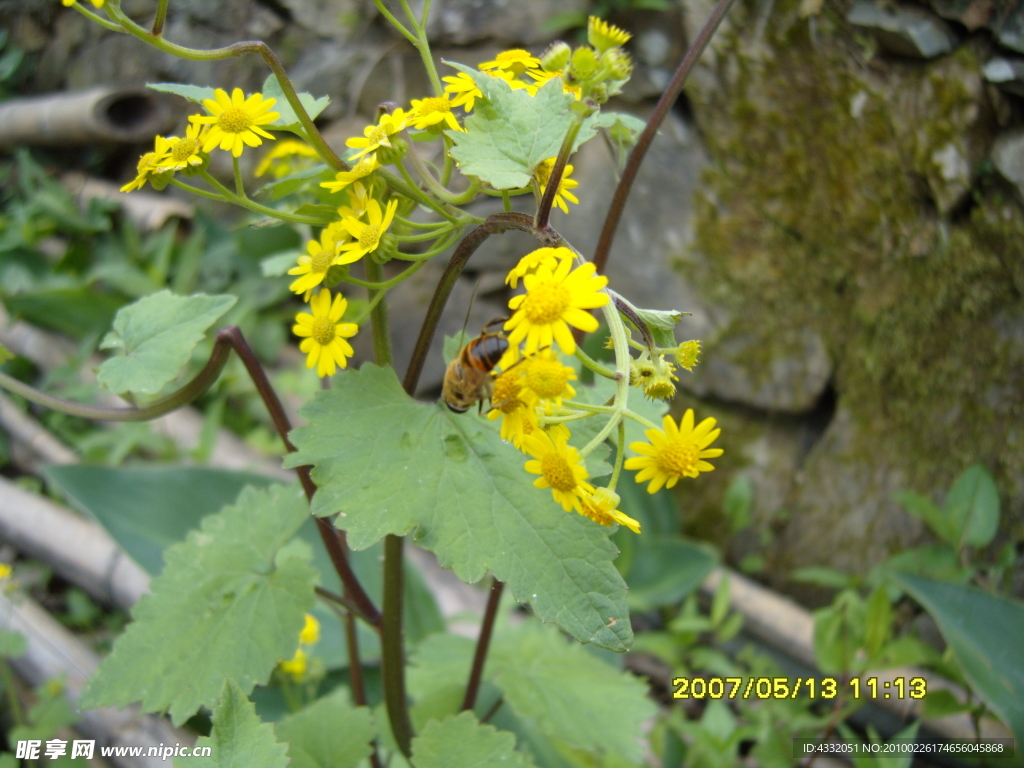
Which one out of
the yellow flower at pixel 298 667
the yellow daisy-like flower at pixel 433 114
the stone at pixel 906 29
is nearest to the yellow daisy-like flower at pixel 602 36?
the yellow daisy-like flower at pixel 433 114

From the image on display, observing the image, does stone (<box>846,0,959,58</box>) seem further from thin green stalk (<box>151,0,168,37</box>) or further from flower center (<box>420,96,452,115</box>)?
thin green stalk (<box>151,0,168,37</box>)

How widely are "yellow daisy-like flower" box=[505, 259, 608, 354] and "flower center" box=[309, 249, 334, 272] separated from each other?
19 centimetres

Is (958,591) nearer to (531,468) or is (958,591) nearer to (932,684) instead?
(932,684)

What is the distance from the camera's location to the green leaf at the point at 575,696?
89 centimetres

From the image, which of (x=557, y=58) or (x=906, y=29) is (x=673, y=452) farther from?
(x=906, y=29)

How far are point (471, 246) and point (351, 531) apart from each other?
26 cm

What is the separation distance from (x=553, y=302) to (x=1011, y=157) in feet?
4.62

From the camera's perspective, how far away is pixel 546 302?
488 millimetres

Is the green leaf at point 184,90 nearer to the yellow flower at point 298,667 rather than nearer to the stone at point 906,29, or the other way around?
the yellow flower at point 298,667

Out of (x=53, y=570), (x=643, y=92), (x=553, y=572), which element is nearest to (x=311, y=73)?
(x=643, y=92)

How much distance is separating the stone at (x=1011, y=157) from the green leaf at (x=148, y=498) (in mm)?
1666

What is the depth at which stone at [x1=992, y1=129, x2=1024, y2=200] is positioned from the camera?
4.55 ft

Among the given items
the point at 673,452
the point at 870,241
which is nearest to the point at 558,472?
the point at 673,452

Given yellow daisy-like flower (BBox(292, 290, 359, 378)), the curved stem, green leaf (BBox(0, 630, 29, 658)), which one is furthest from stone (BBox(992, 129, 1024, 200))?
green leaf (BBox(0, 630, 29, 658))
